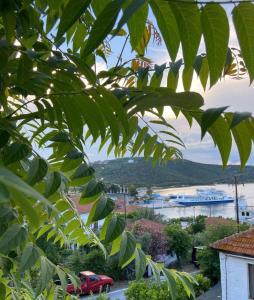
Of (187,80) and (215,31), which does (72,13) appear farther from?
(187,80)

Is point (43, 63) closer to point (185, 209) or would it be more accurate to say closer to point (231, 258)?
point (231, 258)

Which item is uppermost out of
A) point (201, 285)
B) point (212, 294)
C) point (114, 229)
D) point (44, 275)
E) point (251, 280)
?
point (114, 229)

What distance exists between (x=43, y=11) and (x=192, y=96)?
35cm

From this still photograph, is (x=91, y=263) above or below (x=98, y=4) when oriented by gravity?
below

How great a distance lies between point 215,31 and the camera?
0.40 m

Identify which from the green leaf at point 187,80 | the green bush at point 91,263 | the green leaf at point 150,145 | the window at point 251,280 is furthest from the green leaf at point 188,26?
the green bush at point 91,263

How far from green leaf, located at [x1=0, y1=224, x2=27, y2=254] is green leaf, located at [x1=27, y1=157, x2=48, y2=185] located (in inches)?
4.0

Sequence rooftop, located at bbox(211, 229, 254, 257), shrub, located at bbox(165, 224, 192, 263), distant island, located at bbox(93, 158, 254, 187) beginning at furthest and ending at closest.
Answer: shrub, located at bbox(165, 224, 192, 263) < rooftop, located at bbox(211, 229, 254, 257) < distant island, located at bbox(93, 158, 254, 187)

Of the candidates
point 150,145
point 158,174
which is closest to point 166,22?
point 150,145

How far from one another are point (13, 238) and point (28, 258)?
10 centimetres

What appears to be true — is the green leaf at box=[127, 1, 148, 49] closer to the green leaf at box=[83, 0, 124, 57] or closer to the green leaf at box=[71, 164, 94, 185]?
the green leaf at box=[83, 0, 124, 57]

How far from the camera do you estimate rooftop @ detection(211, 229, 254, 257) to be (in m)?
8.28

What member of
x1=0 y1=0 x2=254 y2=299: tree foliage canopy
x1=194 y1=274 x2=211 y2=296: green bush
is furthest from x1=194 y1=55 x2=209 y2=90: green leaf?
x1=194 y1=274 x2=211 y2=296: green bush

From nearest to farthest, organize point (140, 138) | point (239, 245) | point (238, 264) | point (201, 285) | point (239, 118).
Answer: point (239, 118)
point (140, 138)
point (239, 245)
point (238, 264)
point (201, 285)
